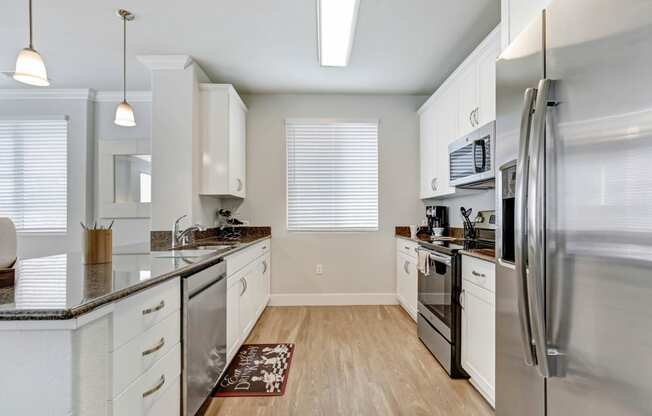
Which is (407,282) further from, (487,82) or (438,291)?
(487,82)

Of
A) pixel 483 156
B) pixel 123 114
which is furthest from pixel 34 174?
pixel 483 156

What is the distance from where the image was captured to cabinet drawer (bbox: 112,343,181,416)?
1.18 m

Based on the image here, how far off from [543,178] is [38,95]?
5.66 metres

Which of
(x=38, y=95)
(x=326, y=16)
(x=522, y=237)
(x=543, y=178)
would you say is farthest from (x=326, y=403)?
(x=38, y=95)

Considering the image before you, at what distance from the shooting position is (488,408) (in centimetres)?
208

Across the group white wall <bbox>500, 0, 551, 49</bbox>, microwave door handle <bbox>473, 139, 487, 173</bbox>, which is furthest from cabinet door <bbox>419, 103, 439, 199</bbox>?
white wall <bbox>500, 0, 551, 49</bbox>

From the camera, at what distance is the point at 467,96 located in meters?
2.90

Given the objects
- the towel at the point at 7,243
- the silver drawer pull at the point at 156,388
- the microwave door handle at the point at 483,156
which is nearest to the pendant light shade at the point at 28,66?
the towel at the point at 7,243

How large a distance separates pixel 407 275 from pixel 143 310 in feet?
9.92

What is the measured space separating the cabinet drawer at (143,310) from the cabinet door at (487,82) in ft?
7.79

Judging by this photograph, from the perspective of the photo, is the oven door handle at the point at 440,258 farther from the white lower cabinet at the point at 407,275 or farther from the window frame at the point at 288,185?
the window frame at the point at 288,185

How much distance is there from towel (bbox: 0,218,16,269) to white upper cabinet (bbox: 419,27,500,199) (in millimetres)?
2765

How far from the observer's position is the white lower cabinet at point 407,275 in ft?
11.7

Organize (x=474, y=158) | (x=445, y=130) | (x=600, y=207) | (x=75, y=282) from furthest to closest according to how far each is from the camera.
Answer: (x=445, y=130)
(x=474, y=158)
(x=75, y=282)
(x=600, y=207)
